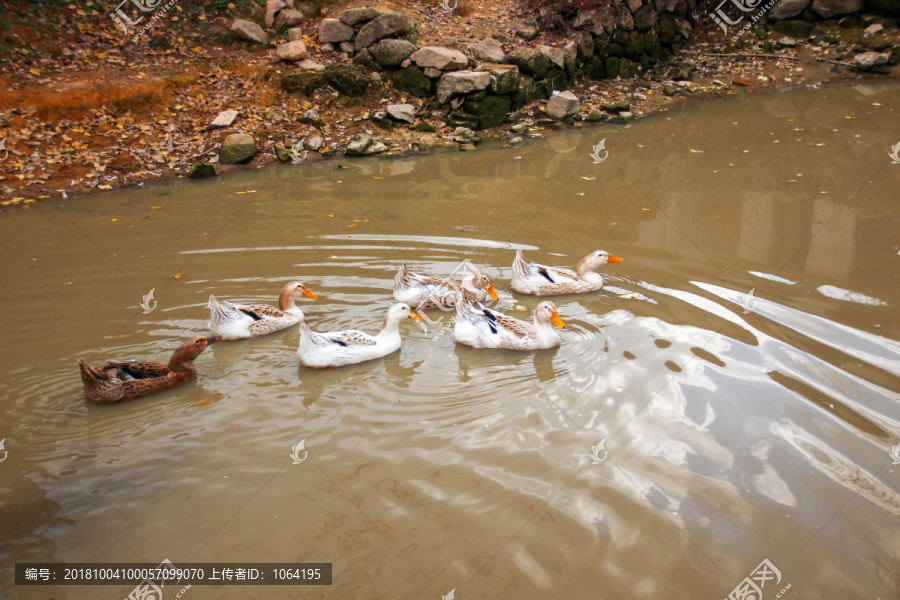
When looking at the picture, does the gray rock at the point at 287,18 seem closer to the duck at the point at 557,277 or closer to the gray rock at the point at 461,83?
the gray rock at the point at 461,83

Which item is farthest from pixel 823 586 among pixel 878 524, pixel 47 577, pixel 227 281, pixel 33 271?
pixel 33 271

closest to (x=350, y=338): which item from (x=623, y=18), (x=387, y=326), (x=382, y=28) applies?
(x=387, y=326)

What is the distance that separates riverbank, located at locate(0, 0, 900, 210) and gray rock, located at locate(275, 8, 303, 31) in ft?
0.72

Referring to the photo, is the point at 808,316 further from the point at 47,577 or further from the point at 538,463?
the point at 47,577

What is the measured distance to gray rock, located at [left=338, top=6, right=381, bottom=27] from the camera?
46.9ft

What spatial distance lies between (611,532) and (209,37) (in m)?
14.9

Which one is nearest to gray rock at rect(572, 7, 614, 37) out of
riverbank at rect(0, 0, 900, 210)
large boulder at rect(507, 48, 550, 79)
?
riverbank at rect(0, 0, 900, 210)

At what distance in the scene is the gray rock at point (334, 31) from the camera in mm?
14367

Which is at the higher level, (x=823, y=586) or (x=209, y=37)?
(x=209, y=37)

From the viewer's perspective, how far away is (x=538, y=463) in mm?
4617

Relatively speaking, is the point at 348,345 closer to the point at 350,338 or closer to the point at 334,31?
the point at 350,338

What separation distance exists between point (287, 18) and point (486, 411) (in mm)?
13020

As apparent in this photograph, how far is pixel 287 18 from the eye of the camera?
14.9m

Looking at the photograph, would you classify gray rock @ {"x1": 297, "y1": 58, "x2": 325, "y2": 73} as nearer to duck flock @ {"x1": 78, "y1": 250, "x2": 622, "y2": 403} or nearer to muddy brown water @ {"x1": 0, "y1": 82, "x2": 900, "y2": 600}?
muddy brown water @ {"x1": 0, "y1": 82, "x2": 900, "y2": 600}
